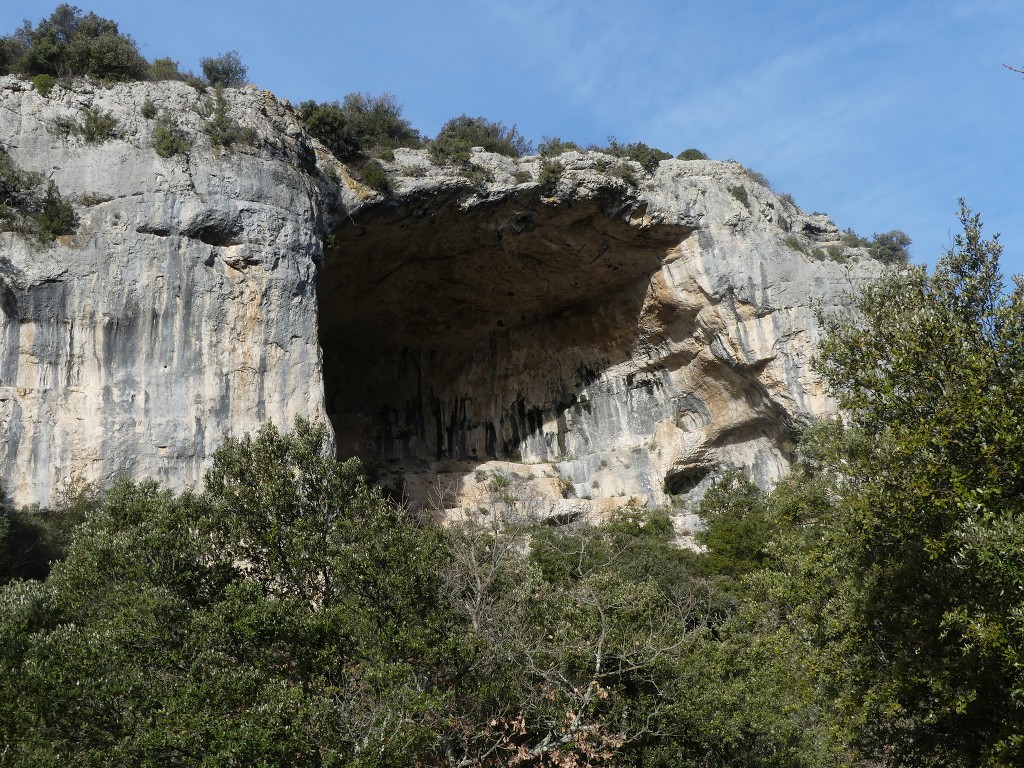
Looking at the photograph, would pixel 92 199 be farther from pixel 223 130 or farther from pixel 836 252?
pixel 836 252

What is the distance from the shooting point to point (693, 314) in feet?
100

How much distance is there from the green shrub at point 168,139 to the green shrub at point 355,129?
4.41 metres

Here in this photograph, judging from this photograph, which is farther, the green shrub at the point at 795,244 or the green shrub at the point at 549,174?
the green shrub at the point at 795,244

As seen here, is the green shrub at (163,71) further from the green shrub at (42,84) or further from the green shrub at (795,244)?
the green shrub at (795,244)

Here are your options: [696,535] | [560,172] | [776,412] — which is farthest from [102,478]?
[776,412]

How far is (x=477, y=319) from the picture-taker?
3431cm

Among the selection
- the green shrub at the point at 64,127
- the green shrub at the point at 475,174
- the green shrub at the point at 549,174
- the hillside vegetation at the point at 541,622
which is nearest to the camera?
the hillside vegetation at the point at 541,622

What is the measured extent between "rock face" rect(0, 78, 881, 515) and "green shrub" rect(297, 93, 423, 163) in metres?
1.20

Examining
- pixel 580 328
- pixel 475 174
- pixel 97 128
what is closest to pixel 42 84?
pixel 97 128

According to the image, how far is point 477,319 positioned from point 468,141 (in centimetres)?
752

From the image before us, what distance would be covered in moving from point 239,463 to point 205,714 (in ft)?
15.7

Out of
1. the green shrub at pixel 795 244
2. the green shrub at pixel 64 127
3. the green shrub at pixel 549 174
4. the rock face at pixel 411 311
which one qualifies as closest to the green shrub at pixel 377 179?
the rock face at pixel 411 311

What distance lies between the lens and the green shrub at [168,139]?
23188 mm

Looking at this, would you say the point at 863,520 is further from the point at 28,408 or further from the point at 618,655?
the point at 28,408
